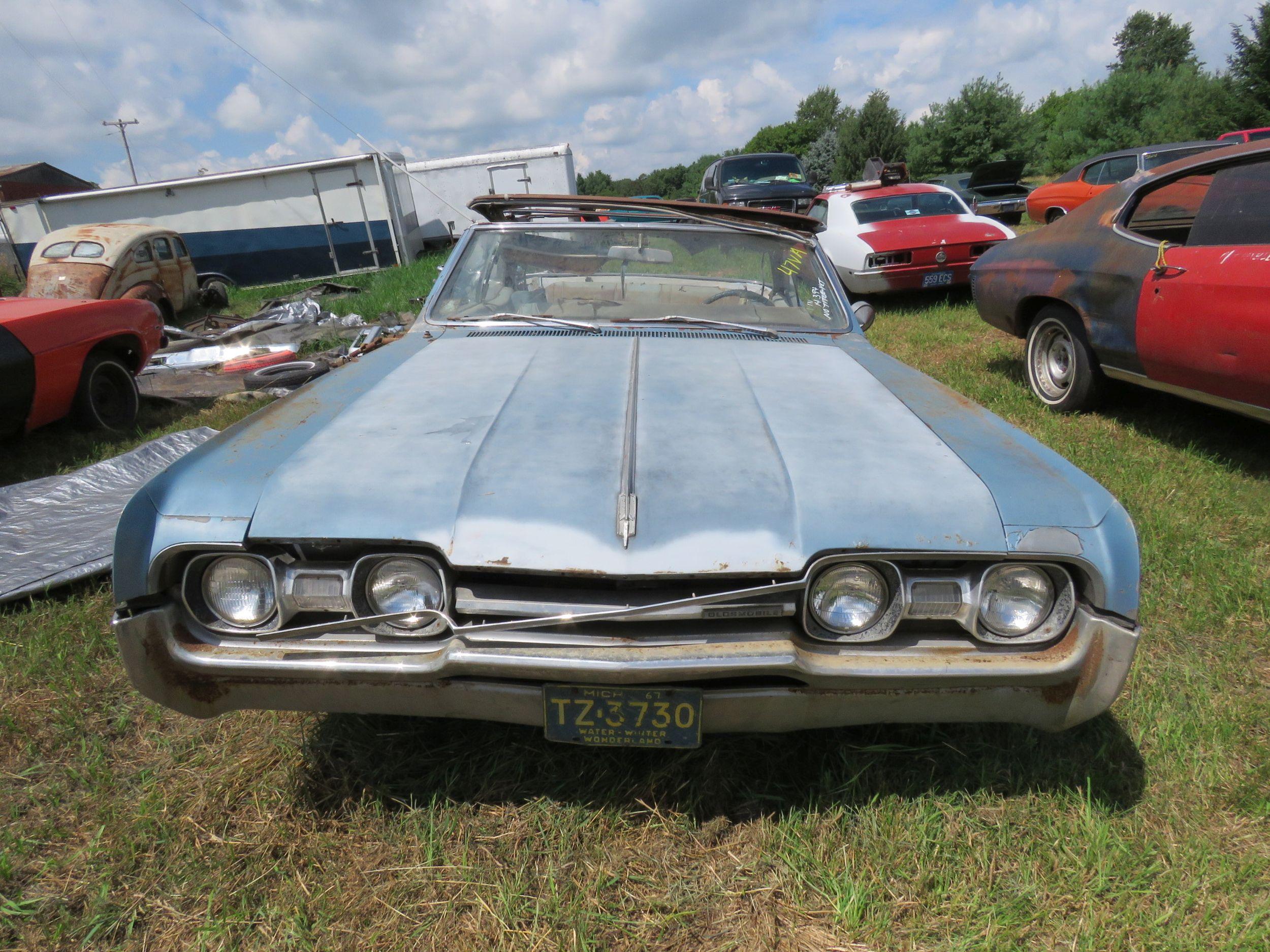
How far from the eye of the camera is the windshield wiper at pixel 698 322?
2859 millimetres

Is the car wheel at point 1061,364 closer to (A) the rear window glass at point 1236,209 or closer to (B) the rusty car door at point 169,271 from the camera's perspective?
(A) the rear window glass at point 1236,209

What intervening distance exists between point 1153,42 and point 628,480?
2594 inches

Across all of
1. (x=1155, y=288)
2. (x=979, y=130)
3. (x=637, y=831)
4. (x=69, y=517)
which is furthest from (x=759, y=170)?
(x=979, y=130)

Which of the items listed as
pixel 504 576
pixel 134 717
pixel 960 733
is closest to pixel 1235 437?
pixel 960 733

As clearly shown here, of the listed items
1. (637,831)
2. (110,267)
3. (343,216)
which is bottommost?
(637,831)

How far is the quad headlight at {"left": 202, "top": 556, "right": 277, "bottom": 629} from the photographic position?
1.63m

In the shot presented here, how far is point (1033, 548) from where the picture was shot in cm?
155

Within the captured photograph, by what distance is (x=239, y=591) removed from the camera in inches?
64.7

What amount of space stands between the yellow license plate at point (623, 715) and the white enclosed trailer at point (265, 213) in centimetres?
1660

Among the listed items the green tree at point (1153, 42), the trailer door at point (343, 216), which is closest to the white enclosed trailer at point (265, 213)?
the trailer door at point (343, 216)

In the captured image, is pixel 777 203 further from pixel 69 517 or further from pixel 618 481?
pixel 618 481

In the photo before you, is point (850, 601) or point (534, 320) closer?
point (850, 601)

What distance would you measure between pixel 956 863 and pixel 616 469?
49.9 inches

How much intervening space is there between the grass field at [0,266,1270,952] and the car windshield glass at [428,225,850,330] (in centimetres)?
164
